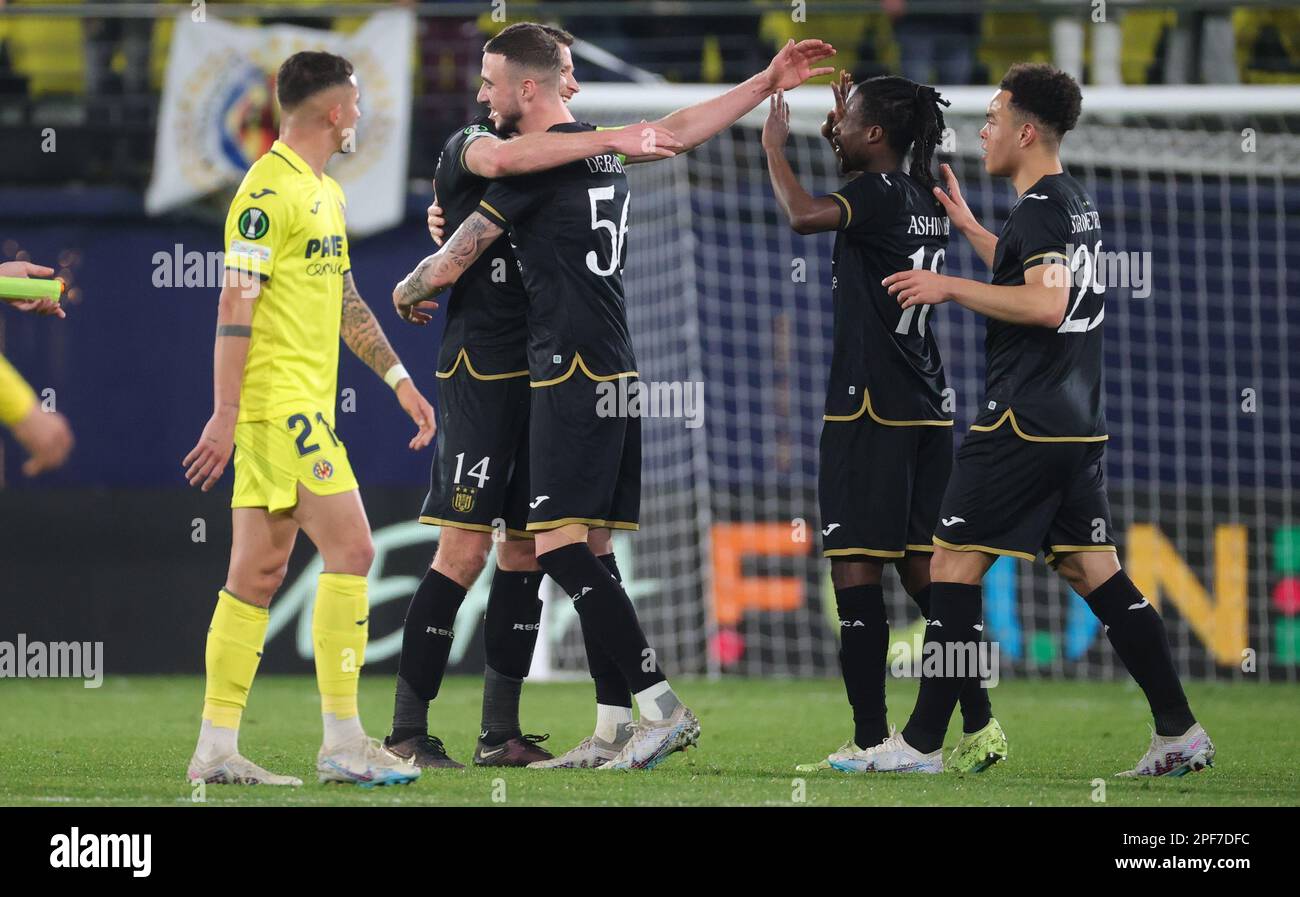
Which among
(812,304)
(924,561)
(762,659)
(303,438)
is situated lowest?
(762,659)

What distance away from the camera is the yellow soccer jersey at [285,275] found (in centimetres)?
438

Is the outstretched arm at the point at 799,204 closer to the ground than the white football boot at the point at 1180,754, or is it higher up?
higher up

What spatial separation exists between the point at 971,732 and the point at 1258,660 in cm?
424

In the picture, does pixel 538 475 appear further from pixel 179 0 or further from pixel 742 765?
pixel 179 0

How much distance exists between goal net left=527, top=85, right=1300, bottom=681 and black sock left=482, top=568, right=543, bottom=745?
3.45 meters

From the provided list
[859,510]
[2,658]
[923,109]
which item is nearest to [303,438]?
[859,510]

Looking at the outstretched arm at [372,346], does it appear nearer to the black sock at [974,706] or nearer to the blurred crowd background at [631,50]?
the black sock at [974,706]

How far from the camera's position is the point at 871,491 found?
5156 millimetres

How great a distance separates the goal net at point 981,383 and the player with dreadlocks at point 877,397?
11.0ft

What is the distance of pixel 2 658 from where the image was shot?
28.0 feet

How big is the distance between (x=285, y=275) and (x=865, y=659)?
81.0 inches

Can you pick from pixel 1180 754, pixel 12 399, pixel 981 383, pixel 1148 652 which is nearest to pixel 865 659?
pixel 1148 652

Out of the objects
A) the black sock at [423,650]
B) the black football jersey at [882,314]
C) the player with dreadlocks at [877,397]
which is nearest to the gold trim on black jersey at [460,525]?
the black sock at [423,650]

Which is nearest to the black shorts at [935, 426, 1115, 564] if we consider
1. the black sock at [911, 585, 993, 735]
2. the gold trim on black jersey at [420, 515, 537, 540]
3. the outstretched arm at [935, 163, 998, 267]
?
the black sock at [911, 585, 993, 735]
